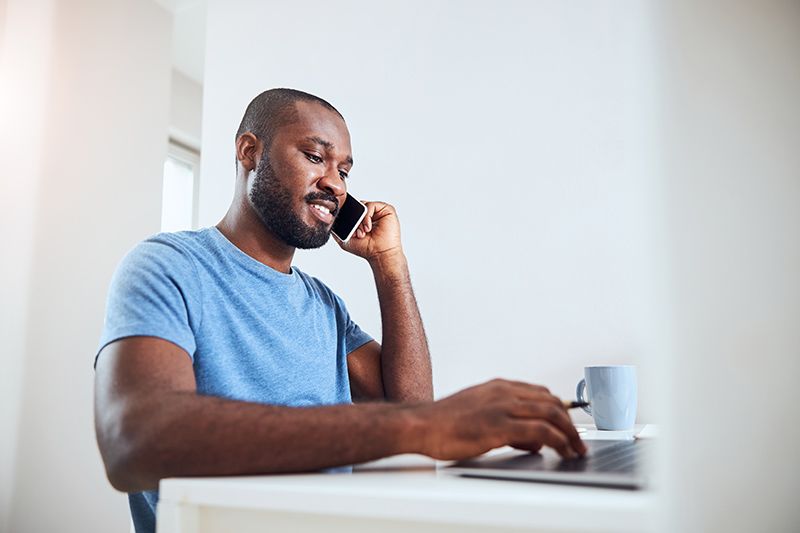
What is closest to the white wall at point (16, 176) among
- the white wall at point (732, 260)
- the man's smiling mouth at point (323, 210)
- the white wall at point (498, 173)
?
the white wall at point (498, 173)

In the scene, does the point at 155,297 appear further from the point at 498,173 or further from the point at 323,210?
the point at 498,173

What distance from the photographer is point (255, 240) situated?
115 cm

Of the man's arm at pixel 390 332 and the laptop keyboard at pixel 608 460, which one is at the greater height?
the man's arm at pixel 390 332

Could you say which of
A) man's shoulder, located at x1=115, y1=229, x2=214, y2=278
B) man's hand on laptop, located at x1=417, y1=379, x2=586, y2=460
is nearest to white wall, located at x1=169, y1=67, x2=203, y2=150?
man's shoulder, located at x1=115, y1=229, x2=214, y2=278

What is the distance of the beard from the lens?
1156 millimetres

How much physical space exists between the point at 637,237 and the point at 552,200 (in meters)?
1.09

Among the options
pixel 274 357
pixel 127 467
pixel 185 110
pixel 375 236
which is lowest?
pixel 127 467

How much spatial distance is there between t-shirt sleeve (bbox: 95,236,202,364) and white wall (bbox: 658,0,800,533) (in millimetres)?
632

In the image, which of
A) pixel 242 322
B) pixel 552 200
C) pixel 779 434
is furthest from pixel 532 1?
pixel 779 434

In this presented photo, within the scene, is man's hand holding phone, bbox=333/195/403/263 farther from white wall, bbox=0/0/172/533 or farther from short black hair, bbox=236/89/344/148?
white wall, bbox=0/0/172/533

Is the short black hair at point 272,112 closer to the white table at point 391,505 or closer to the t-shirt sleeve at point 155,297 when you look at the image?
the t-shirt sleeve at point 155,297

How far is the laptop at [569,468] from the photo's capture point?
0.41 metres

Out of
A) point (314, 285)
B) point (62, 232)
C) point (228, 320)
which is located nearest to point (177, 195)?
point (62, 232)

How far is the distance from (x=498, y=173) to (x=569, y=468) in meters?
0.98
